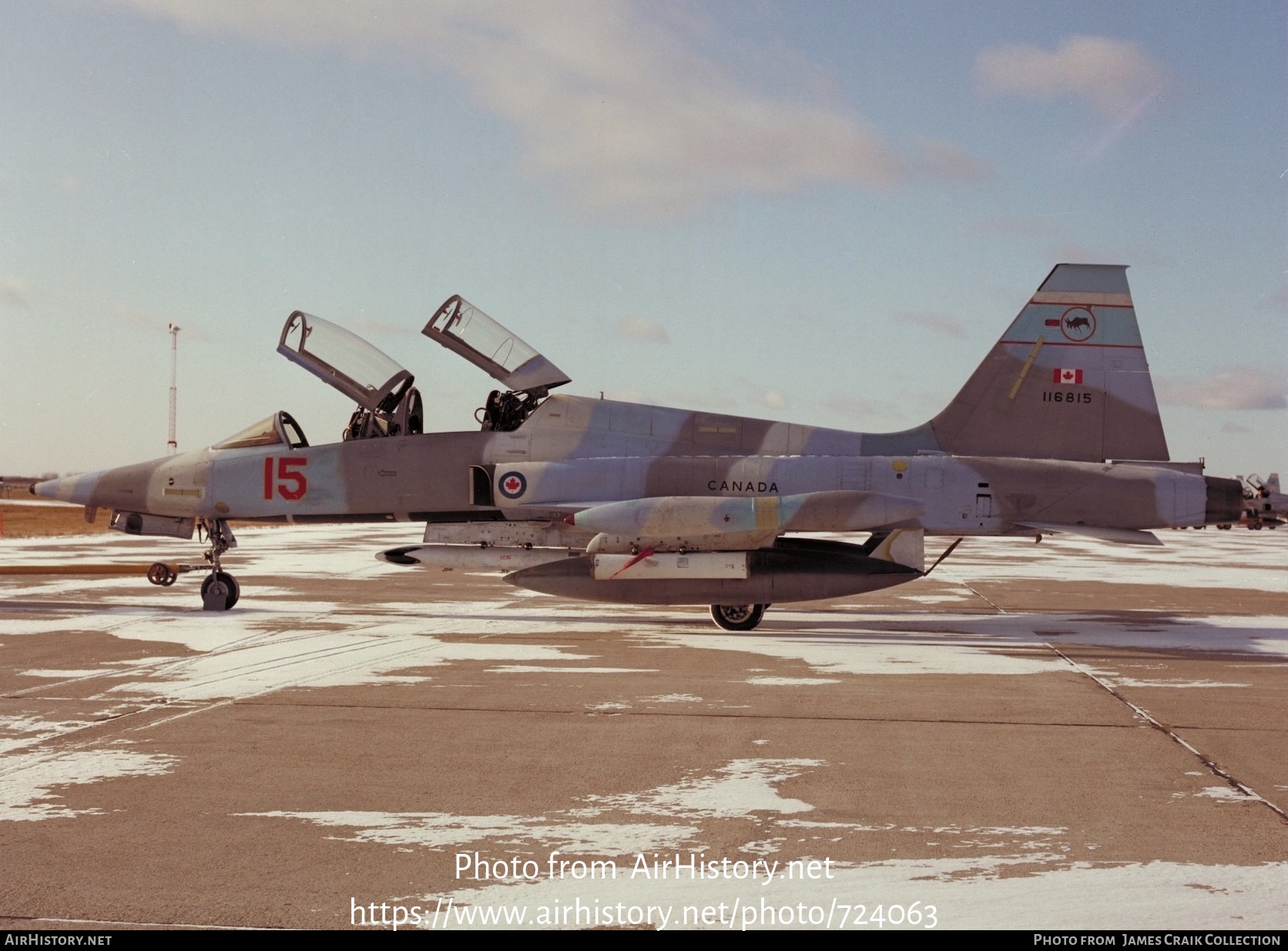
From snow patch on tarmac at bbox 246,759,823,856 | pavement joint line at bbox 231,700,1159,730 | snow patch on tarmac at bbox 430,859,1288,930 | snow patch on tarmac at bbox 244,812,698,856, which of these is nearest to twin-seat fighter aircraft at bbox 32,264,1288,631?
pavement joint line at bbox 231,700,1159,730

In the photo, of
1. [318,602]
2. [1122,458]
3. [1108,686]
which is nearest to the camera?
[1108,686]

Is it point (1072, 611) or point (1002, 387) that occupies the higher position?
point (1002, 387)

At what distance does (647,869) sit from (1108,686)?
566 cm

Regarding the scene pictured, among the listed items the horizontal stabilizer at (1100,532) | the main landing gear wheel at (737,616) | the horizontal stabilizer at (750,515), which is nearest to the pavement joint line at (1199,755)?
the horizontal stabilizer at (750,515)

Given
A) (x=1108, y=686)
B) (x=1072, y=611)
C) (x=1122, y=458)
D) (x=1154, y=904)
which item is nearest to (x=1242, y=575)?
(x=1072, y=611)

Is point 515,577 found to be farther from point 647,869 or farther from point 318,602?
point 647,869

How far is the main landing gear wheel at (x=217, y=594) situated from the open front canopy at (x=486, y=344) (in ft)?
12.7

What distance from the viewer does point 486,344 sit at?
13.7 meters

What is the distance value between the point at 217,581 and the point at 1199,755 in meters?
11.0

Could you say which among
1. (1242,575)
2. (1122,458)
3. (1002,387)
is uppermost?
(1002,387)

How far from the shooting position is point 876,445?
43.6 feet

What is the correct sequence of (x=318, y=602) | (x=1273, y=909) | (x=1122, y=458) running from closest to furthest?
1. (x=1273, y=909)
2. (x=1122, y=458)
3. (x=318, y=602)

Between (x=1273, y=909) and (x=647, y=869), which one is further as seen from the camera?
(x=647, y=869)

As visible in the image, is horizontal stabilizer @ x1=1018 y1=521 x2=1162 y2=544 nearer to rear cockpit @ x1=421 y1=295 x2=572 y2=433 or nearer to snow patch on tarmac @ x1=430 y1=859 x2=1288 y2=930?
rear cockpit @ x1=421 y1=295 x2=572 y2=433
